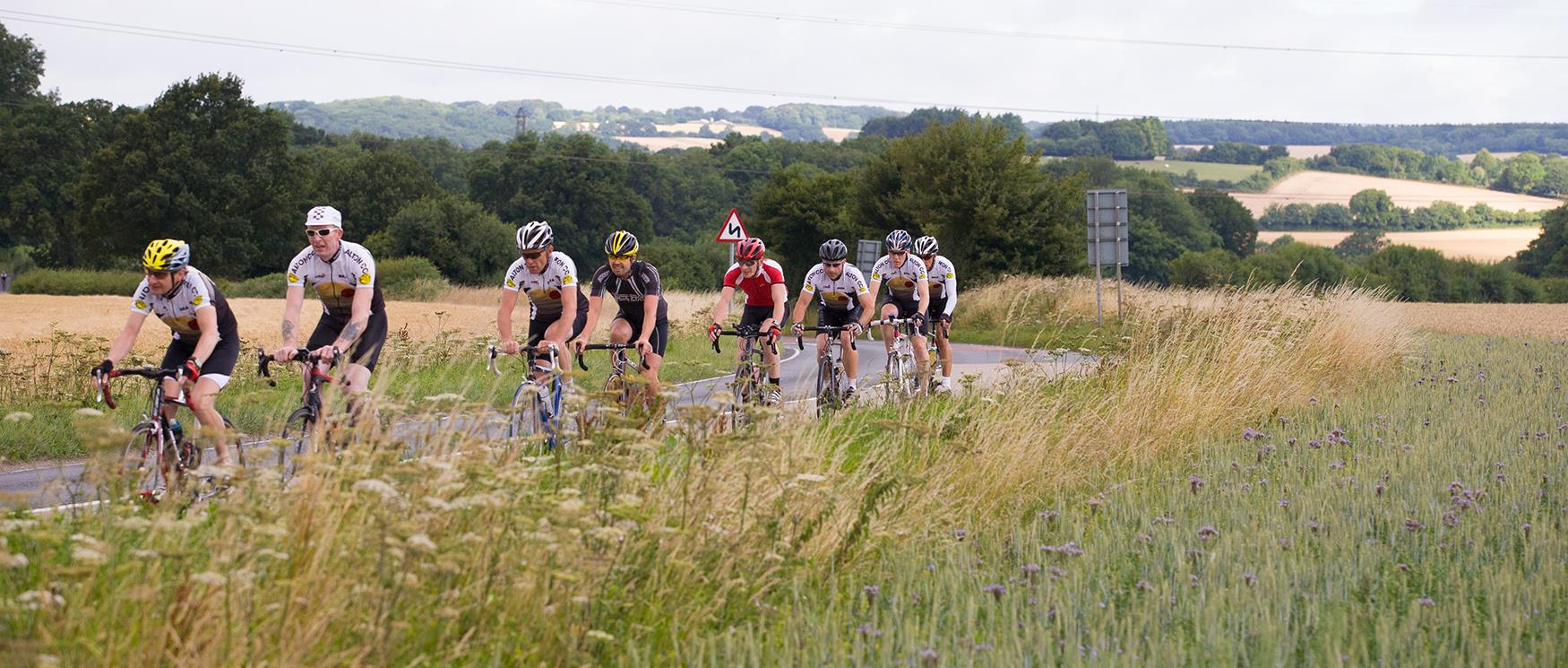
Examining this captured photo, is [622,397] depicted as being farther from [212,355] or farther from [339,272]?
[212,355]

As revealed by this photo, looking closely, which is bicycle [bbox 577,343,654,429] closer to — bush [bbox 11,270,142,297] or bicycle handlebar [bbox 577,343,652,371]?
bicycle handlebar [bbox 577,343,652,371]

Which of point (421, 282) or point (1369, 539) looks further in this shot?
point (421, 282)

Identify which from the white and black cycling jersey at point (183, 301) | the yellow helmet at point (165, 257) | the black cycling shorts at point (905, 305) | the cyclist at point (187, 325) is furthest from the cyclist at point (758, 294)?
the yellow helmet at point (165, 257)

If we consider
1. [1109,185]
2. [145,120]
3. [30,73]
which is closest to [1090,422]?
[145,120]

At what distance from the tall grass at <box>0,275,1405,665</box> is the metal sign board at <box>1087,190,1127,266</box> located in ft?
77.0

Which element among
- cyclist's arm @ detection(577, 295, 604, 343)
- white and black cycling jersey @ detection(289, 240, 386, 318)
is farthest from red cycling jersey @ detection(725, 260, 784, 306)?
white and black cycling jersey @ detection(289, 240, 386, 318)

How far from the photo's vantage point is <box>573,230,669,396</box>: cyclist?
35.0 feet

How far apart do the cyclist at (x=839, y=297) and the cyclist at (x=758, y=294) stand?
35cm

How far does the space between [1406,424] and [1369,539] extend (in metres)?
4.81

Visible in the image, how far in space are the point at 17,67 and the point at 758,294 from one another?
83294 mm

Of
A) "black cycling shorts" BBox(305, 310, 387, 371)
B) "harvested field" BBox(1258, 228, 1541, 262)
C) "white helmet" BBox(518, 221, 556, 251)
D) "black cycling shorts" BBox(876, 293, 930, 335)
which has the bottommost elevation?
"harvested field" BBox(1258, 228, 1541, 262)

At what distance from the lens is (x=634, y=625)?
15.8 ft

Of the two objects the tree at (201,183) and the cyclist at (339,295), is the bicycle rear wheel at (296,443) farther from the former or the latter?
the tree at (201,183)

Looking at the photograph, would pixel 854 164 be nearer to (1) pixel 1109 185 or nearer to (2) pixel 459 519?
(1) pixel 1109 185
